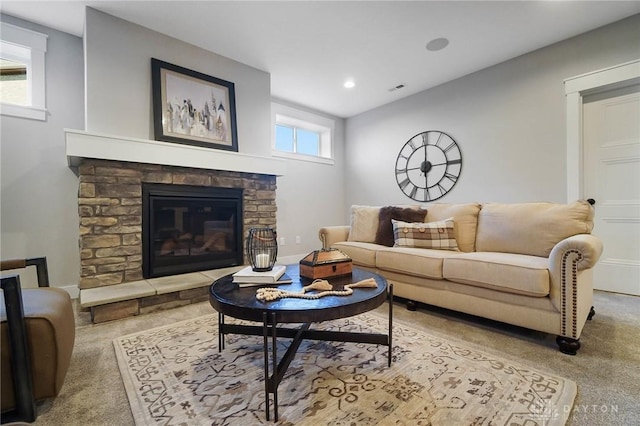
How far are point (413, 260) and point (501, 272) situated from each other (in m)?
0.63

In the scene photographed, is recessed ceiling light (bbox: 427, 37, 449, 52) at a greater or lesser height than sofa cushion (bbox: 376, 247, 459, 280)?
greater

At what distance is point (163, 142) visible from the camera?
104 inches

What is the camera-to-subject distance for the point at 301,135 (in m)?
4.78

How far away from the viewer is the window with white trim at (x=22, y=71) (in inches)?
95.9

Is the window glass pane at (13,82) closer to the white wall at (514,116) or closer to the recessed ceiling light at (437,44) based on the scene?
the recessed ceiling light at (437,44)

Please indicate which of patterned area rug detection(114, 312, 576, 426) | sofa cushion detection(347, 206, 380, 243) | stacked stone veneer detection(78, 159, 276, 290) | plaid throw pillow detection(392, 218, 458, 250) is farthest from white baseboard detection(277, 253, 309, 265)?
patterned area rug detection(114, 312, 576, 426)

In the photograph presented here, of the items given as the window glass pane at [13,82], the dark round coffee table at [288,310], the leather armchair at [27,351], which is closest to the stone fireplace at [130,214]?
the window glass pane at [13,82]

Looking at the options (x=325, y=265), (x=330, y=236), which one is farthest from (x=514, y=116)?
(x=325, y=265)

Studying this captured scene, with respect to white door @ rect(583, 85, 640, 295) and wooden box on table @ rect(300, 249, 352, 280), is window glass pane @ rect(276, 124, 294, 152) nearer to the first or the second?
wooden box on table @ rect(300, 249, 352, 280)

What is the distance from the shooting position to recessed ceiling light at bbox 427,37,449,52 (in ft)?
9.45

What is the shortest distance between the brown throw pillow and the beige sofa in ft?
0.03

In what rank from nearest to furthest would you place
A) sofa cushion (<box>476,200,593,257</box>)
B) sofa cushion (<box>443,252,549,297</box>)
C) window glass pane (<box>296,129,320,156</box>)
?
sofa cushion (<box>443,252,549,297</box>) < sofa cushion (<box>476,200,593,257</box>) < window glass pane (<box>296,129,320,156</box>)

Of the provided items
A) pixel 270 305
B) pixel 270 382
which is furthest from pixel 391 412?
pixel 270 305

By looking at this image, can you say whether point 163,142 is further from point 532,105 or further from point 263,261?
point 532,105
